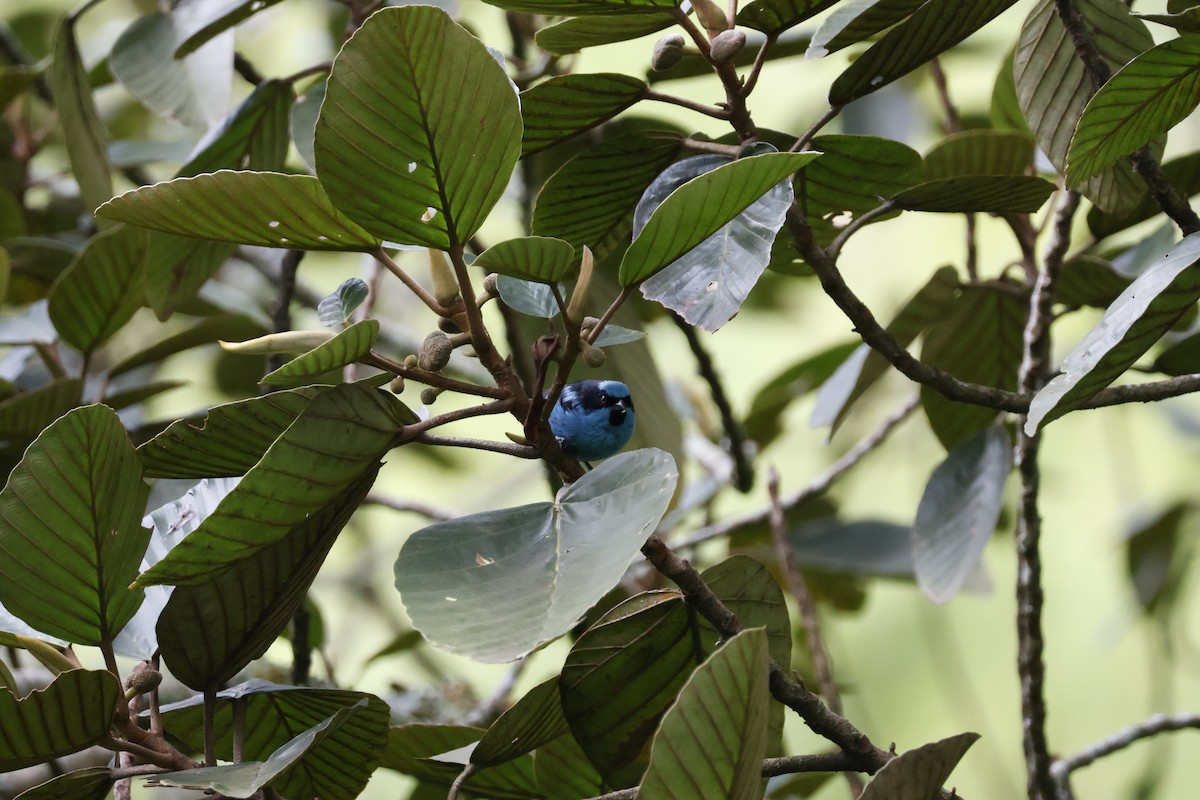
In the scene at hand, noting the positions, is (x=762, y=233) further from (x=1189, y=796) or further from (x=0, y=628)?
(x=1189, y=796)

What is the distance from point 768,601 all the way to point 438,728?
0.23 meters

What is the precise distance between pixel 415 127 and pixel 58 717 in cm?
32

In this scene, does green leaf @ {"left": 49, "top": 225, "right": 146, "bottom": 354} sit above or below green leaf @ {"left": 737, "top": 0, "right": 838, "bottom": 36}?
below

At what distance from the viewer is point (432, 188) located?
1.63 ft

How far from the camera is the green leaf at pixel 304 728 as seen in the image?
1.97ft

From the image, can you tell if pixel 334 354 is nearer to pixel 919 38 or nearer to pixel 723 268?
pixel 723 268

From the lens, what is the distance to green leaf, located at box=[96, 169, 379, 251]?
1.61ft

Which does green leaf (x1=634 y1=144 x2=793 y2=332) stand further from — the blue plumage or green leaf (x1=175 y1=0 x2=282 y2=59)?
green leaf (x1=175 y1=0 x2=282 y2=59)

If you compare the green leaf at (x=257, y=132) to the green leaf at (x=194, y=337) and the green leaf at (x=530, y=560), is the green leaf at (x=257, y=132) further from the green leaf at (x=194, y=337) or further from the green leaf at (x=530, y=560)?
the green leaf at (x=530, y=560)

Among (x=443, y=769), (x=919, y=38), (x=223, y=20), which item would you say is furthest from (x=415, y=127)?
(x=223, y=20)

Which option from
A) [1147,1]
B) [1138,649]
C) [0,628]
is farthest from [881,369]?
[1138,649]

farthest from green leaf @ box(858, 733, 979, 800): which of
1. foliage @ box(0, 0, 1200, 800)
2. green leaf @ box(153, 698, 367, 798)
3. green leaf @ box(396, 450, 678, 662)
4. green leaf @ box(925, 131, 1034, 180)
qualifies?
green leaf @ box(925, 131, 1034, 180)

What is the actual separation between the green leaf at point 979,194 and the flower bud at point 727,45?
5.4 inches

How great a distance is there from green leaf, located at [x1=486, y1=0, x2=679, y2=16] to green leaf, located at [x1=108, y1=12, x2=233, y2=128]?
0.52 m
